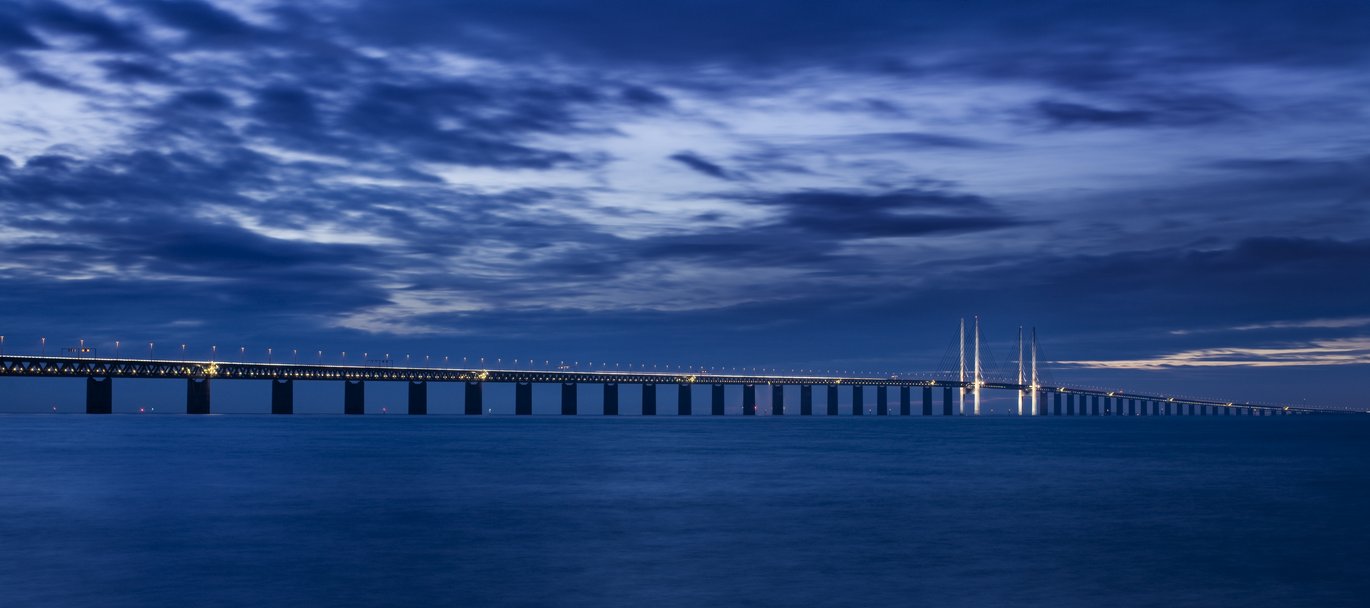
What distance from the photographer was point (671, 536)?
115 feet

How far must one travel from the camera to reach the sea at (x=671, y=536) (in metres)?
25.4

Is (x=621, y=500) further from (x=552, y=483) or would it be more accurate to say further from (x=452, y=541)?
(x=452, y=541)

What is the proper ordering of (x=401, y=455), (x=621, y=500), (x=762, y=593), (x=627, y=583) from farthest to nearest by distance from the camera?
(x=401, y=455) < (x=621, y=500) < (x=627, y=583) < (x=762, y=593)

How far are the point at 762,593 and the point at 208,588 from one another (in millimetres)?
10724

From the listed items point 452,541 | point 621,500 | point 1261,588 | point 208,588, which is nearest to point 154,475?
point 621,500

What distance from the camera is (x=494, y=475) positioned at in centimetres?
6175

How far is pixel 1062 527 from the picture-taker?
125 feet

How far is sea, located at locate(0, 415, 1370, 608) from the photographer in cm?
2541

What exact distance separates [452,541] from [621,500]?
14.3 m

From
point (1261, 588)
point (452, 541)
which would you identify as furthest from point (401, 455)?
point (1261, 588)

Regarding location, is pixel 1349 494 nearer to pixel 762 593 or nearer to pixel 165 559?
pixel 762 593

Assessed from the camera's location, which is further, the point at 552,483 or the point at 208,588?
the point at 552,483

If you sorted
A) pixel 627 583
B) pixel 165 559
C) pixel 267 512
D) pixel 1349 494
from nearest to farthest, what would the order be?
1. pixel 627 583
2. pixel 165 559
3. pixel 267 512
4. pixel 1349 494

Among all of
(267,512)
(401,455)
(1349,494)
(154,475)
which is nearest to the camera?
(267,512)
